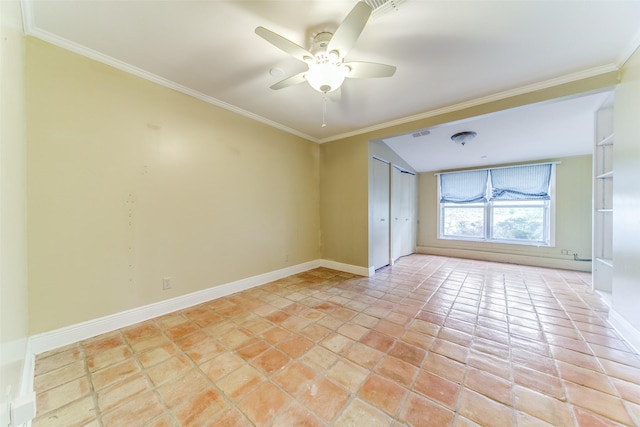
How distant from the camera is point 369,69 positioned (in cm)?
172

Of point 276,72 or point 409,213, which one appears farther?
point 409,213

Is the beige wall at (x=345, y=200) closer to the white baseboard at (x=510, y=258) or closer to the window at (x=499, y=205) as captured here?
the white baseboard at (x=510, y=258)

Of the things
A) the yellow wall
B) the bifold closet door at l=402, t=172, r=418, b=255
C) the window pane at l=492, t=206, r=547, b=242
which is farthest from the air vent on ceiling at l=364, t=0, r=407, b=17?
the window pane at l=492, t=206, r=547, b=242

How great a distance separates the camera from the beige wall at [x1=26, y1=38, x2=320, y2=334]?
1.72 meters

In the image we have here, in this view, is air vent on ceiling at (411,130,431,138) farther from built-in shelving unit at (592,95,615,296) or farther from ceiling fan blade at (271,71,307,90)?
ceiling fan blade at (271,71,307,90)

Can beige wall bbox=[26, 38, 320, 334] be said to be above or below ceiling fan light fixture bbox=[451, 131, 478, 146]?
below

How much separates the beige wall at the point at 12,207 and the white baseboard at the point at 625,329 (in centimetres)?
378

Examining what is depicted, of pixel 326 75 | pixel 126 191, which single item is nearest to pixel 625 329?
pixel 326 75

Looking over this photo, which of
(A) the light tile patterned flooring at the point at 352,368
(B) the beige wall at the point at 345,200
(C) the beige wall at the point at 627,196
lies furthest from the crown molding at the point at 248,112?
(A) the light tile patterned flooring at the point at 352,368

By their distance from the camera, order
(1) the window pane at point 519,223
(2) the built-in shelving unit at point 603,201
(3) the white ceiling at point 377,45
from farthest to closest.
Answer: (1) the window pane at point 519,223 → (2) the built-in shelving unit at point 603,201 → (3) the white ceiling at point 377,45

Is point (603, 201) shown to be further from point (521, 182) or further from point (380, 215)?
point (380, 215)

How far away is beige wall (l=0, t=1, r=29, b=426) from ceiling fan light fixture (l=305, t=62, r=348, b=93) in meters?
1.58

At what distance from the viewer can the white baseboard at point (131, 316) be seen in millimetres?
1723

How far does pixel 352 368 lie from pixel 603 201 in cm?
359
